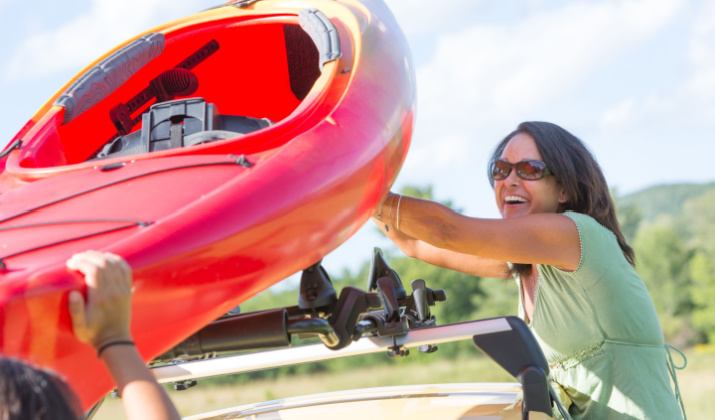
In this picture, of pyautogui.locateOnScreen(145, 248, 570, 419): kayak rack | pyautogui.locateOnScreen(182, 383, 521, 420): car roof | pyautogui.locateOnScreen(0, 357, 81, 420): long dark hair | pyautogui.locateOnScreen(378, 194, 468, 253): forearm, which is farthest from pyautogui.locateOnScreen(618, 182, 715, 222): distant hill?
pyautogui.locateOnScreen(0, 357, 81, 420): long dark hair

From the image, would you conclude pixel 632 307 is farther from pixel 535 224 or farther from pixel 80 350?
pixel 80 350

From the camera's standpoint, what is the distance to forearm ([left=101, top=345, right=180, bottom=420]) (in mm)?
1308

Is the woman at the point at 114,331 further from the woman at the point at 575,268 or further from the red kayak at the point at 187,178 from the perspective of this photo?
the woman at the point at 575,268

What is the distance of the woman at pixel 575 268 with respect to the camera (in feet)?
8.00

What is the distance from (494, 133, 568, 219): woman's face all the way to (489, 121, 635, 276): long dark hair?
3 centimetres

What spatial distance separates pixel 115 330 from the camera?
1360 mm

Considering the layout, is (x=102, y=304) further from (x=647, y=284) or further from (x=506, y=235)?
(x=647, y=284)

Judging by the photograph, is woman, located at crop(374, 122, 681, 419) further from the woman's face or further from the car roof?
the car roof

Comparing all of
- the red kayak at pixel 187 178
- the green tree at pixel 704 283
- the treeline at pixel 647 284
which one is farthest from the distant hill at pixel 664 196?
the red kayak at pixel 187 178

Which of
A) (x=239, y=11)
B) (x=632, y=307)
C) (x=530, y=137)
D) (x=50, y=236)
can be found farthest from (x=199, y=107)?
(x=632, y=307)

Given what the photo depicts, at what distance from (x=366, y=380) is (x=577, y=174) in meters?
25.1

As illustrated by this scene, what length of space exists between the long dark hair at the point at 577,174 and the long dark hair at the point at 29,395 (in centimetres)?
201

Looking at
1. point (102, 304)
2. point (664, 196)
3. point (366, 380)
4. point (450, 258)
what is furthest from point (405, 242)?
point (664, 196)

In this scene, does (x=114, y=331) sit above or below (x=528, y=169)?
below
